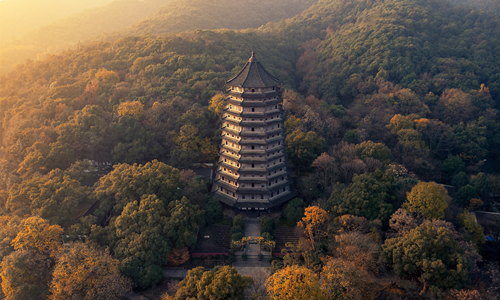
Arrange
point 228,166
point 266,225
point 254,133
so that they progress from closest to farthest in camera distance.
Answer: point 266,225, point 254,133, point 228,166

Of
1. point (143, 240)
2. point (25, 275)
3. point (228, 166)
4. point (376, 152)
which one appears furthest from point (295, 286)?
point (376, 152)

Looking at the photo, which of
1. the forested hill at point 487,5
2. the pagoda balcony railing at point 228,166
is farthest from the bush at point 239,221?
the forested hill at point 487,5

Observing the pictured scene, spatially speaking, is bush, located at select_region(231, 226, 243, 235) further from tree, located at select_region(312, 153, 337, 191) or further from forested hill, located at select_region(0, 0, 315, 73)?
forested hill, located at select_region(0, 0, 315, 73)

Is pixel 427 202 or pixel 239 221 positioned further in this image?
pixel 239 221

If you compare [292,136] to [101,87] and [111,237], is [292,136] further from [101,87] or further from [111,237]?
[101,87]

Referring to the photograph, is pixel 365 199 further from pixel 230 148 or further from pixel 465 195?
pixel 465 195

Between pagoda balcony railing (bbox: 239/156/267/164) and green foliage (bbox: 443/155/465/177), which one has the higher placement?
pagoda balcony railing (bbox: 239/156/267/164)

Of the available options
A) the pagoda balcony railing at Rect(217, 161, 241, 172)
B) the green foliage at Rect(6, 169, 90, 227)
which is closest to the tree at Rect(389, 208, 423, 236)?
the pagoda balcony railing at Rect(217, 161, 241, 172)
